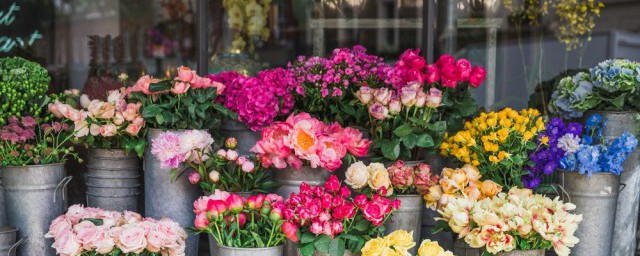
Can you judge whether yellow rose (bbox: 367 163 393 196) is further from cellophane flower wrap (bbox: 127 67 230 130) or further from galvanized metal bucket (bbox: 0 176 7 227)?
galvanized metal bucket (bbox: 0 176 7 227)

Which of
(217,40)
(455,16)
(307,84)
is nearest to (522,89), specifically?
(455,16)

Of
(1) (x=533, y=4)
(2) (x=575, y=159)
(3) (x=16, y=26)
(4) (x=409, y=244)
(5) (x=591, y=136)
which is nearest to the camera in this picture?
(4) (x=409, y=244)

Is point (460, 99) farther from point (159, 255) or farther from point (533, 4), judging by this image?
point (533, 4)

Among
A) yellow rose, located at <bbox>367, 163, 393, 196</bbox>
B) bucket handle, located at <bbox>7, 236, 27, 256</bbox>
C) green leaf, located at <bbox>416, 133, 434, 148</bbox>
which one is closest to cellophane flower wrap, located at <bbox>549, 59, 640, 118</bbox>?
green leaf, located at <bbox>416, 133, 434, 148</bbox>

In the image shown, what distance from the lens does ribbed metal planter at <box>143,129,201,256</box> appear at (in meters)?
2.18

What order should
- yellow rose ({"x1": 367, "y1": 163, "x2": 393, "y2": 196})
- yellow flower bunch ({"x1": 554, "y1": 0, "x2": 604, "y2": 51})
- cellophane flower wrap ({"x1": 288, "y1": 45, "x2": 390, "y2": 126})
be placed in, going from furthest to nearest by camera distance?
yellow flower bunch ({"x1": 554, "y1": 0, "x2": 604, "y2": 51}) → cellophane flower wrap ({"x1": 288, "y1": 45, "x2": 390, "y2": 126}) → yellow rose ({"x1": 367, "y1": 163, "x2": 393, "y2": 196})

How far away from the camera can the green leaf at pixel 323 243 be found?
178 cm

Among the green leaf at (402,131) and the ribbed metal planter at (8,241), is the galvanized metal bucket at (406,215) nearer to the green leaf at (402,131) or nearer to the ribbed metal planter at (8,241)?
the green leaf at (402,131)

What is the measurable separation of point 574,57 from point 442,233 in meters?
1.41

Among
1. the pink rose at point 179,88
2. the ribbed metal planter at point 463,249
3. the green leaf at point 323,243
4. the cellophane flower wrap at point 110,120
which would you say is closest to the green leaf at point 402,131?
the ribbed metal planter at point 463,249

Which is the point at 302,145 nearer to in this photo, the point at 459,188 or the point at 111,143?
the point at 459,188

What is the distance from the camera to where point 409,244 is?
181 centimetres

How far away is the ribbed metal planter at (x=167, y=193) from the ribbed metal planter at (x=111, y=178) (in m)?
0.12

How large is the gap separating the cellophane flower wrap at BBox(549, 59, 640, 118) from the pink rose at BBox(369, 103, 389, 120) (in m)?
0.74
